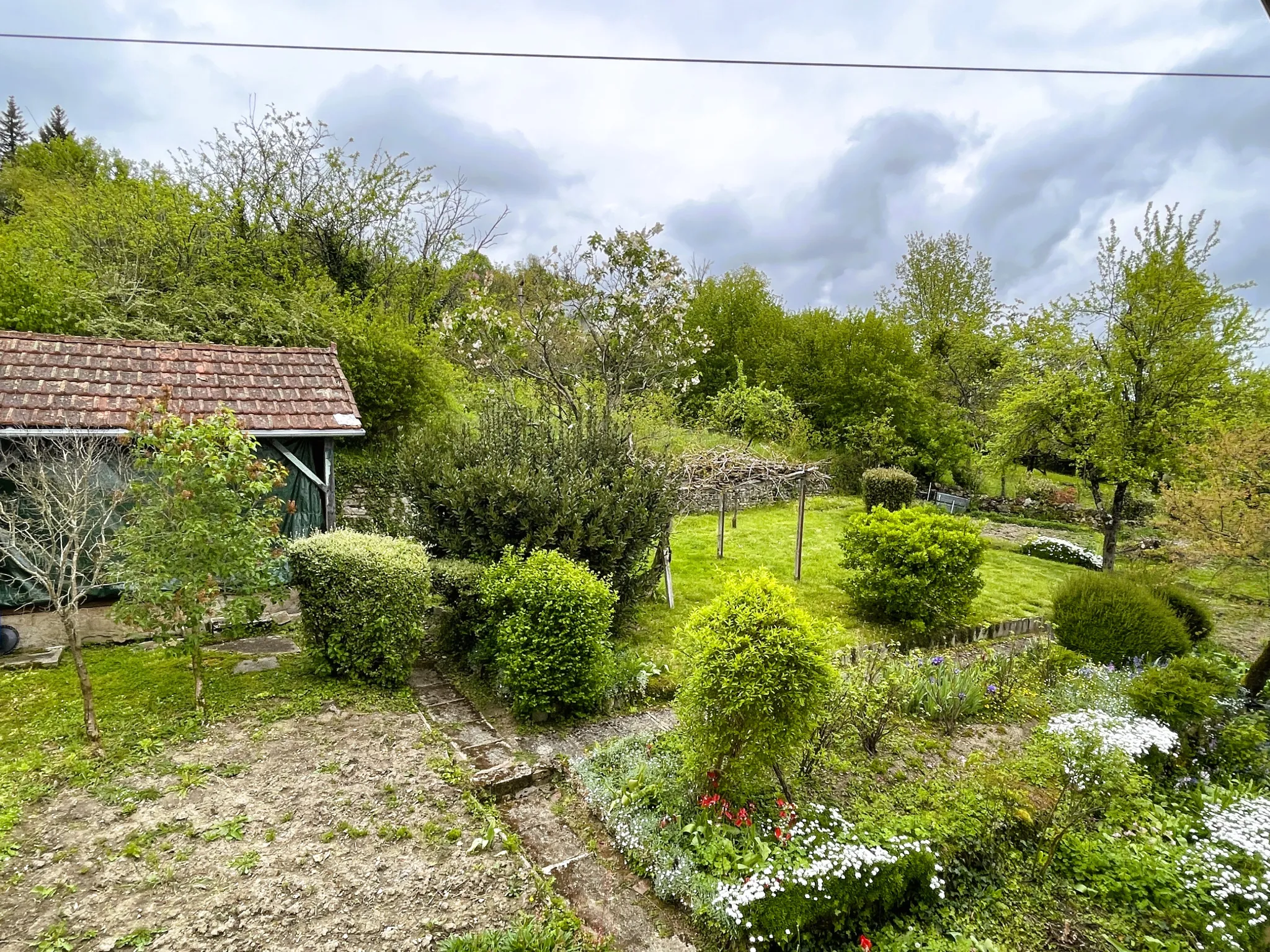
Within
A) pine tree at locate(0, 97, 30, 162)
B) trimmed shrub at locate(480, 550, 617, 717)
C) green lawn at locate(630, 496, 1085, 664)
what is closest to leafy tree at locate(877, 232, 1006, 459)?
green lawn at locate(630, 496, 1085, 664)

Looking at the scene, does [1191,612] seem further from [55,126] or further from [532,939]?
[55,126]

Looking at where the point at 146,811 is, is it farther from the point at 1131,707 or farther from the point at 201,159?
the point at 201,159

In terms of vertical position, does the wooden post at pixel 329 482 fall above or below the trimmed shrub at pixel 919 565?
above

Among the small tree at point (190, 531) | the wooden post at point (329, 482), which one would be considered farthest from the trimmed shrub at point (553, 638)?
the wooden post at point (329, 482)

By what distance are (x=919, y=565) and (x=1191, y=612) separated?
410 centimetres

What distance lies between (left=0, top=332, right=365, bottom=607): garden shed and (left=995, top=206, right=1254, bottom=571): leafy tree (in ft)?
52.9

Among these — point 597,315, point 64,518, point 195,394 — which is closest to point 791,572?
point 597,315

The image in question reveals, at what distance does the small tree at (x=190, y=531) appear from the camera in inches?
206

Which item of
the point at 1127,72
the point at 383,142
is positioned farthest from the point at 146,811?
the point at 383,142

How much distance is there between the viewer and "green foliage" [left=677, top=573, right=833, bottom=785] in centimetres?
407

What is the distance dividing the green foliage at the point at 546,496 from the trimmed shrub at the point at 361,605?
1.01m

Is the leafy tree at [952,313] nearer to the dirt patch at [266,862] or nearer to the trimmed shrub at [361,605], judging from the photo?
the trimmed shrub at [361,605]

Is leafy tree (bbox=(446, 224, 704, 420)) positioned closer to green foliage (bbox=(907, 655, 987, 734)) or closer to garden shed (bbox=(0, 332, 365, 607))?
garden shed (bbox=(0, 332, 365, 607))

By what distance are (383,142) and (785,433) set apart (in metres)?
16.2
